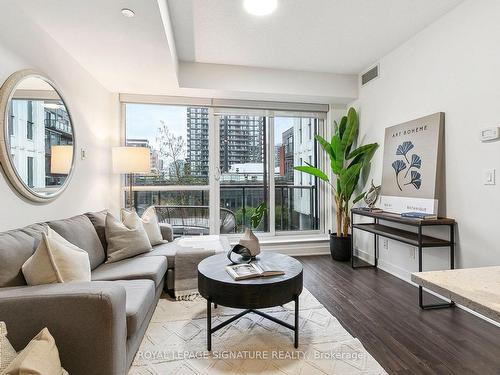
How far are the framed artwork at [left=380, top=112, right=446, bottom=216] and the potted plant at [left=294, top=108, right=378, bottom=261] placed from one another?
412 millimetres

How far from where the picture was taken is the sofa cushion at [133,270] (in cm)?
211

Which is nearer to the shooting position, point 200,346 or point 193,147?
point 200,346

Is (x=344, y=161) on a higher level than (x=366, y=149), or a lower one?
lower

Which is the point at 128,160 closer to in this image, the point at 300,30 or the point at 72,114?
the point at 72,114

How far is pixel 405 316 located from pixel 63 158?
10.8 feet

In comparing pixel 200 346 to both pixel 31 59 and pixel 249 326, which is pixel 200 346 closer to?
pixel 249 326

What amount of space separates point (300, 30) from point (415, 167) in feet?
6.21

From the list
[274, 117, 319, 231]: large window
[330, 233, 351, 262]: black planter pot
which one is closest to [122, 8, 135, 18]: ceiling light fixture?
[274, 117, 319, 231]: large window

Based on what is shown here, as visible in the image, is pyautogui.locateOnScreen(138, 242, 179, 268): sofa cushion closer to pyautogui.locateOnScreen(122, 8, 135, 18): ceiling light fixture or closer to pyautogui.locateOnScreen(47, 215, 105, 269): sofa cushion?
pyautogui.locateOnScreen(47, 215, 105, 269): sofa cushion

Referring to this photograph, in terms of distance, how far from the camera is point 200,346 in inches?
74.0

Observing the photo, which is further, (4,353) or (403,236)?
(403,236)

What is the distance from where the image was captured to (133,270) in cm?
220

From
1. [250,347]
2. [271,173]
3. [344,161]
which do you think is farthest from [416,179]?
[250,347]

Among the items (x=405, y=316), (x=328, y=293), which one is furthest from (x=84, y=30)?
(x=405, y=316)
